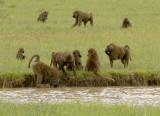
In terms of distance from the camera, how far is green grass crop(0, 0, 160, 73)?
17725 millimetres

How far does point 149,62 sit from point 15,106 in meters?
7.52

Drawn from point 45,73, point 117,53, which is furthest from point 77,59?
point 117,53

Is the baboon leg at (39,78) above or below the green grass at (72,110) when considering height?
above

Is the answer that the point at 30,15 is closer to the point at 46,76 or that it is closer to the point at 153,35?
the point at 153,35

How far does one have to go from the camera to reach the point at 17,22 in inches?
1056

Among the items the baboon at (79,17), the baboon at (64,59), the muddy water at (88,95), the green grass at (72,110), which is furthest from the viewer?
the baboon at (79,17)

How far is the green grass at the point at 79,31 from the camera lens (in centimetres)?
1773

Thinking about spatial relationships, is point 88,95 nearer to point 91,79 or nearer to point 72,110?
point 91,79

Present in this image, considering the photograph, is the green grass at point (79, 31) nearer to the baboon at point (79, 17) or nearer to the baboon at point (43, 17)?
the baboon at point (43, 17)

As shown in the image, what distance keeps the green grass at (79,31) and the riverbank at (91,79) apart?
365 millimetres

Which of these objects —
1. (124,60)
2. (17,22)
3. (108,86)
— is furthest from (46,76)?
(17,22)

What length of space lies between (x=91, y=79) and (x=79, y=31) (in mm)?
9115

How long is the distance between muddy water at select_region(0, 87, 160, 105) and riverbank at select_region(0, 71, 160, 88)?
0.34 metres

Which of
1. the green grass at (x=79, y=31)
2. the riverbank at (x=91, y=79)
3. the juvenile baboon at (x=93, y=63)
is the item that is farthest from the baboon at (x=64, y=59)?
the green grass at (x=79, y=31)
